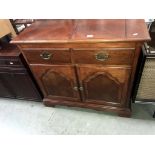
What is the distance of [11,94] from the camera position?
187 cm

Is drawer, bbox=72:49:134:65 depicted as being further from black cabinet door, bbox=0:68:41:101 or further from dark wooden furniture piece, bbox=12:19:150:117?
black cabinet door, bbox=0:68:41:101

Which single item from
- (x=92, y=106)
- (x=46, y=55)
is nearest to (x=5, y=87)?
(x=46, y=55)

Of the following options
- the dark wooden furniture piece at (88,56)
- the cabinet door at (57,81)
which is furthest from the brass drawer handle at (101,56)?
the cabinet door at (57,81)

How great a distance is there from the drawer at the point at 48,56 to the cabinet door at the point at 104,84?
16 cm

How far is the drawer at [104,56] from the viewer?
1169 mm

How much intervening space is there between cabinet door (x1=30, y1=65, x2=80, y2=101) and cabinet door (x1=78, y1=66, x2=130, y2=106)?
0.27 ft

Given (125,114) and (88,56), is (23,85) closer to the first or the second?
(88,56)

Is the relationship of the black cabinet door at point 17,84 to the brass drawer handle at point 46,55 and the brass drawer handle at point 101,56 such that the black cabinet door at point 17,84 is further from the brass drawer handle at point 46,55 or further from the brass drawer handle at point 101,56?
the brass drawer handle at point 101,56

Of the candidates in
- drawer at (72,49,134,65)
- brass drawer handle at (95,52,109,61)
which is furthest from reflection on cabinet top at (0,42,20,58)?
brass drawer handle at (95,52,109,61)

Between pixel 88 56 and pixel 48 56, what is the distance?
1.05 ft
